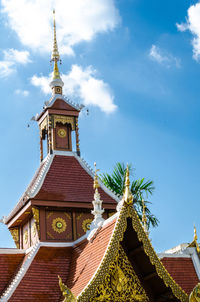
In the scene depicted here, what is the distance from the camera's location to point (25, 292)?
588 inches

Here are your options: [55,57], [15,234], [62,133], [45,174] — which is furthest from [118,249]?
[55,57]

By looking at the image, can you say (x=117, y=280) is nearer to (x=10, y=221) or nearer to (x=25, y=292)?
(x=25, y=292)

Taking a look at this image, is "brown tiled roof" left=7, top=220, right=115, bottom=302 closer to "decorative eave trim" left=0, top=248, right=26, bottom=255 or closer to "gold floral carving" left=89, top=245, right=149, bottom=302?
"gold floral carving" left=89, top=245, right=149, bottom=302

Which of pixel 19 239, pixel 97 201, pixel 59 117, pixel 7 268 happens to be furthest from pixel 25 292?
pixel 59 117

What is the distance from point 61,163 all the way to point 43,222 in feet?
7.81

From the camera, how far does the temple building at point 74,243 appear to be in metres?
14.0

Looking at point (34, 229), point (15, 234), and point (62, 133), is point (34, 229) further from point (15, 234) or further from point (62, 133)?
point (62, 133)

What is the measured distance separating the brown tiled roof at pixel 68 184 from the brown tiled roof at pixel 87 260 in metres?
1.94

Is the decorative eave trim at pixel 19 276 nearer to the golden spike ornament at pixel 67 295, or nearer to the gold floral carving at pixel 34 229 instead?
the gold floral carving at pixel 34 229

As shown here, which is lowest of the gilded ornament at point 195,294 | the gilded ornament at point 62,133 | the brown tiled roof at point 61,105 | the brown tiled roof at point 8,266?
the gilded ornament at point 195,294

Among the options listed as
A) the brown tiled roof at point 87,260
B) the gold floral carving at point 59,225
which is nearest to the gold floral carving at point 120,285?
the brown tiled roof at point 87,260

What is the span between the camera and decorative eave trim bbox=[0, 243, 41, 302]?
14781 millimetres

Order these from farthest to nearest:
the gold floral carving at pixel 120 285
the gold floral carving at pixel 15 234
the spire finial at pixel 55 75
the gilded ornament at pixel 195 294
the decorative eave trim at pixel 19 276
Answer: the spire finial at pixel 55 75
the gold floral carving at pixel 15 234
the decorative eave trim at pixel 19 276
the gilded ornament at pixel 195 294
the gold floral carving at pixel 120 285

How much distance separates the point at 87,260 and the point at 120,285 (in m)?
1.28
